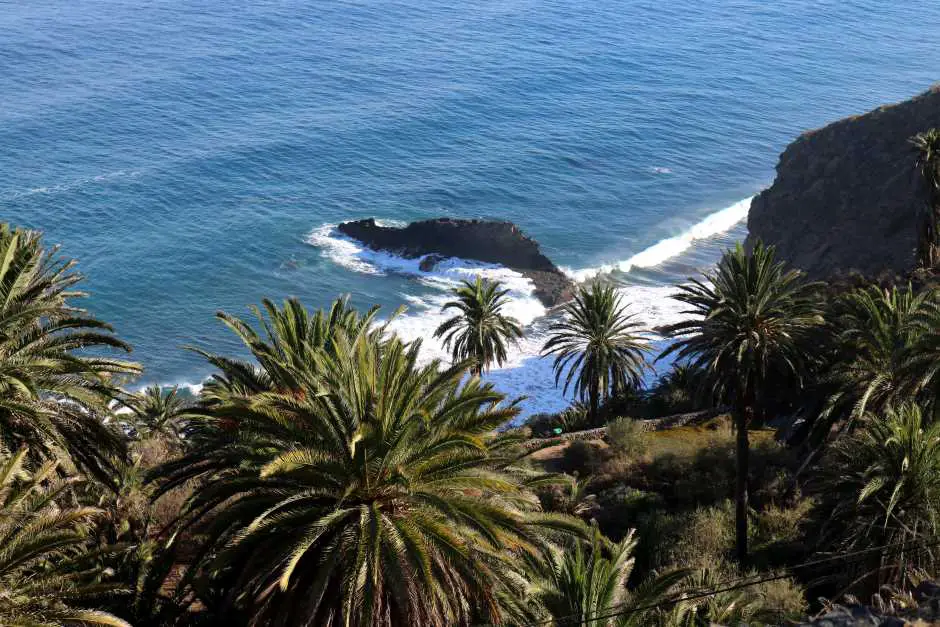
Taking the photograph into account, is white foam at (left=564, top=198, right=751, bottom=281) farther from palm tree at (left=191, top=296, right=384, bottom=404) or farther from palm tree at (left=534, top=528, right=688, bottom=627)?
palm tree at (left=534, top=528, right=688, bottom=627)

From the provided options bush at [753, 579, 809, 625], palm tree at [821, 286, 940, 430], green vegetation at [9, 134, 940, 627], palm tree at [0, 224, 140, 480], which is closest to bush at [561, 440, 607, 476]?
green vegetation at [9, 134, 940, 627]

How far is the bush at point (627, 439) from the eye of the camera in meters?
34.6

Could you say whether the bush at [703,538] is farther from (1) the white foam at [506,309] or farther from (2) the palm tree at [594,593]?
(1) the white foam at [506,309]

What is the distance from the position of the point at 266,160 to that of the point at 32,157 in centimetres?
2244

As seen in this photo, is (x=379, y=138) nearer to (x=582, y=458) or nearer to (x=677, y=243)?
(x=677, y=243)

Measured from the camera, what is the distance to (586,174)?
9288 cm

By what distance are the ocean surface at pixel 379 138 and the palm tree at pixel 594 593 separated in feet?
101

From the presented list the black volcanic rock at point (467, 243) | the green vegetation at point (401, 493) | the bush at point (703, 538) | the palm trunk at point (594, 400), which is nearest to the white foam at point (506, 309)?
the black volcanic rock at point (467, 243)

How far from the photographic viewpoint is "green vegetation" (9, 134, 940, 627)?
42.9 feet

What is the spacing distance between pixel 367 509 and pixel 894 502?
40.4 ft

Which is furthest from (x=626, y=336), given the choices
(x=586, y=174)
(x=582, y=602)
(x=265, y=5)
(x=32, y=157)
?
(x=265, y=5)

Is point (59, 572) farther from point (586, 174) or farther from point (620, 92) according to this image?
point (620, 92)

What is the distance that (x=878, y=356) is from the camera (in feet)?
83.7

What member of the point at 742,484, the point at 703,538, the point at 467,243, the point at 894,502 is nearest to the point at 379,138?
the point at 467,243
